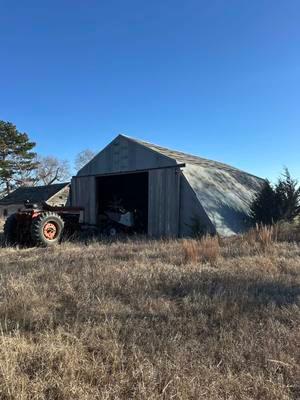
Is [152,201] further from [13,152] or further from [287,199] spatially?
[13,152]

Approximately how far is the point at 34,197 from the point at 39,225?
32.1 m

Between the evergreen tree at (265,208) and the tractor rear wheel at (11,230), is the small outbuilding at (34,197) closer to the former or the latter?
the tractor rear wheel at (11,230)

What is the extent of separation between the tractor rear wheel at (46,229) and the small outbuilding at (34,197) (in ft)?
92.2

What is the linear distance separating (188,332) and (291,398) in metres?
1.49

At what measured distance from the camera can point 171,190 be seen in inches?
640

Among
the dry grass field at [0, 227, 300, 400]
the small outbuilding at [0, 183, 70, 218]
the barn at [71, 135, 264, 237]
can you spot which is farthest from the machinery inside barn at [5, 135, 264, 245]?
the small outbuilding at [0, 183, 70, 218]

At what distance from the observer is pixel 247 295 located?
5.86 m

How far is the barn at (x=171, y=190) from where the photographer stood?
51.6 feet

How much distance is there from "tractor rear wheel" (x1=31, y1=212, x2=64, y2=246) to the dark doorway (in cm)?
541

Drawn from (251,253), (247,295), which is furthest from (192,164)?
(247,295)

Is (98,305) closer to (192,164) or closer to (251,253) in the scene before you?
(251,253)

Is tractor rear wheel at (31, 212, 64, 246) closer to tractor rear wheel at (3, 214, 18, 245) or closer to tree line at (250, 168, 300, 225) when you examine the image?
tractor rear wheel at (3, 214, 18, 245)

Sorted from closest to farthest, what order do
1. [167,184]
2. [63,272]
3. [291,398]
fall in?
[291,398] → [63,272] → [167,184]

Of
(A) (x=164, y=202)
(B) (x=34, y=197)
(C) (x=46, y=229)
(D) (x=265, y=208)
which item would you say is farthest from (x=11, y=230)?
(B) (x=34, y=197)
